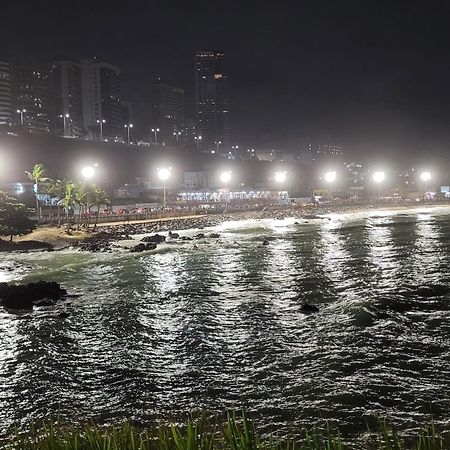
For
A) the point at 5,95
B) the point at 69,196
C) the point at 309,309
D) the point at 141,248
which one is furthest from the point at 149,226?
the point at 5,95

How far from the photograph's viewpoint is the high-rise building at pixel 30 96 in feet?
560

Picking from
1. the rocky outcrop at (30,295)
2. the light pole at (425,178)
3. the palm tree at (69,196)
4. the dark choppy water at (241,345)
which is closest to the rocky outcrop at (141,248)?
the dark choppy water at (241,345)

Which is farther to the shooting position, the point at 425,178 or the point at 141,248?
the point at 425,178

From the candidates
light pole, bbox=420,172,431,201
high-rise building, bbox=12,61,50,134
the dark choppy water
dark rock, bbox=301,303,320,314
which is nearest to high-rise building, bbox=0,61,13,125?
high-rise building, bbox=12,61,50,134

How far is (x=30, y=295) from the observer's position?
27.1 m

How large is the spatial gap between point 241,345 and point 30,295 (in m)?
14.9

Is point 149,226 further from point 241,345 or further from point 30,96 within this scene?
point 30,96

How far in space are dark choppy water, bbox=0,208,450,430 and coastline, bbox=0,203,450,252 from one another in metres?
20.6

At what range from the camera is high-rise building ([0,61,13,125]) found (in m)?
165

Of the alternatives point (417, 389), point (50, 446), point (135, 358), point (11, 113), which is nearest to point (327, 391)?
point (417, 389)

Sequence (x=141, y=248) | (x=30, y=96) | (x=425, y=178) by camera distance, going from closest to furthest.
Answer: (x=141, y=248), (x=425, y=178), (x=30, y=96)

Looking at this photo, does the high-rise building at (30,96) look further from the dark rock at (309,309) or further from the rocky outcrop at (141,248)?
the dark rock at (309,309)

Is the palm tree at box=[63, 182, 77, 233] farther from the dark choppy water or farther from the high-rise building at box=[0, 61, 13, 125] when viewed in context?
the high-rise building at box=[0, 61, 13, 125]

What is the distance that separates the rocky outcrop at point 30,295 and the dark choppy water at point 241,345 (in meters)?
1.29
